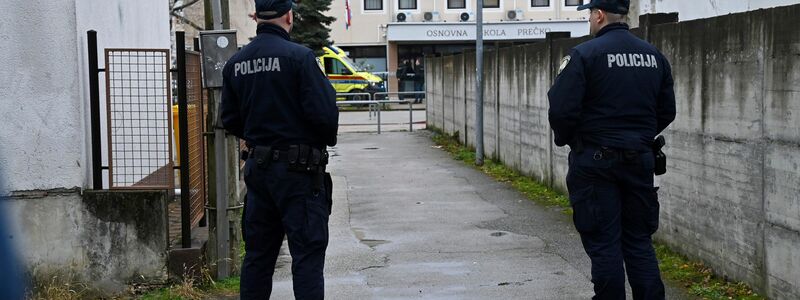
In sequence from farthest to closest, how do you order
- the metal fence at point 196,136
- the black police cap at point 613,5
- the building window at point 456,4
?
the building window at point 456,4, the metal fence at point 196,136, the black police cap at point 613,5

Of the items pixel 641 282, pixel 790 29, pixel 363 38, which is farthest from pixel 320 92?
pixel 363 38

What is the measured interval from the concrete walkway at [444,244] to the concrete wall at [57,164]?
1154 millimetres

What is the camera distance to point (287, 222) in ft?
18.6

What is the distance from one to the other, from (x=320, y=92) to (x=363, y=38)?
40.6 meters

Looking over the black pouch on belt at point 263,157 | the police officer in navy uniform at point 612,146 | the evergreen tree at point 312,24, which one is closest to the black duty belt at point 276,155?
the black pouch on belt at point 263,157

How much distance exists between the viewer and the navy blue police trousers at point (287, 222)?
5.64 metres

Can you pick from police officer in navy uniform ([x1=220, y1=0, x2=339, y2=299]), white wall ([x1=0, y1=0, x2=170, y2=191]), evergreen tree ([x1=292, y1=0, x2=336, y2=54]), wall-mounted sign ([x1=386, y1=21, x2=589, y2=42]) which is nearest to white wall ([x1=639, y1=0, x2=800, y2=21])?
white wall ([x1=0, y1=0, x2=170, y2=191])

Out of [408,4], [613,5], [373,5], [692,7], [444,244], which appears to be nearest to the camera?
[613,5]

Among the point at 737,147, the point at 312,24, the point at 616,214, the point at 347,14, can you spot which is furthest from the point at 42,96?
the point at 347,14

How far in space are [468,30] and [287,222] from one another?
129ft

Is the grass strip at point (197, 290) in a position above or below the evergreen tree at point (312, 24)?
below

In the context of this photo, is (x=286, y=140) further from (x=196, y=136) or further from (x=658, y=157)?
(x=196, y=136)

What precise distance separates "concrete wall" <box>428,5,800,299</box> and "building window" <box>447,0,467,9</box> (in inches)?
1408

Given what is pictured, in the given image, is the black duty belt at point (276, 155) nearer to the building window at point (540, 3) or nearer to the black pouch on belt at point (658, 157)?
the black pouch on belt at point (658, 157)
